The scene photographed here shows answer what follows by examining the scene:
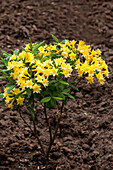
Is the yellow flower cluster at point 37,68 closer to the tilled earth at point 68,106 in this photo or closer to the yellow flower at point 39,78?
the yellow flower at point 39,78

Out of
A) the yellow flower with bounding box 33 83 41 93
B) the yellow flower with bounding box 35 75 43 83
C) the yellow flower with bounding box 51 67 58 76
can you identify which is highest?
the yellow flower with bounding box 51 67 58 76

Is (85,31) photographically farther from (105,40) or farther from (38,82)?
(38,82)

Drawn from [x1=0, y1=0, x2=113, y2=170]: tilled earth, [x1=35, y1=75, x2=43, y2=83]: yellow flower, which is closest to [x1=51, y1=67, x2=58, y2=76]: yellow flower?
[x1=35, y1=75, x2=43, y2=83]: yellow flower

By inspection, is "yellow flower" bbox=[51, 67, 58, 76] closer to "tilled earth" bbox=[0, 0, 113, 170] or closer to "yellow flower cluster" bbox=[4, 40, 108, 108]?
"yellow flower cluster" bbox=[4, 40, 108, 108]

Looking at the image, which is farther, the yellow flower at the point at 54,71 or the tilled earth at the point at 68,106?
the tilled earth at the point at 68,106

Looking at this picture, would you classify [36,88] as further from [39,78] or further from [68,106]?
[68,106]

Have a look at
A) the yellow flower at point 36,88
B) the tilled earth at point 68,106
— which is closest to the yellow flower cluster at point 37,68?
the yellow flower at point 36,88

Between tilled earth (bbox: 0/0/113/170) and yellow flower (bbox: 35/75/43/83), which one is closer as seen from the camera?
yellow flower (bbox: 35/75/43/83)

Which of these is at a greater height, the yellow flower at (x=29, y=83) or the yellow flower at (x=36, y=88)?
the yellow flower at (x=29, y=83)

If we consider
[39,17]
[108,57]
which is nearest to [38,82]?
[108,57]
